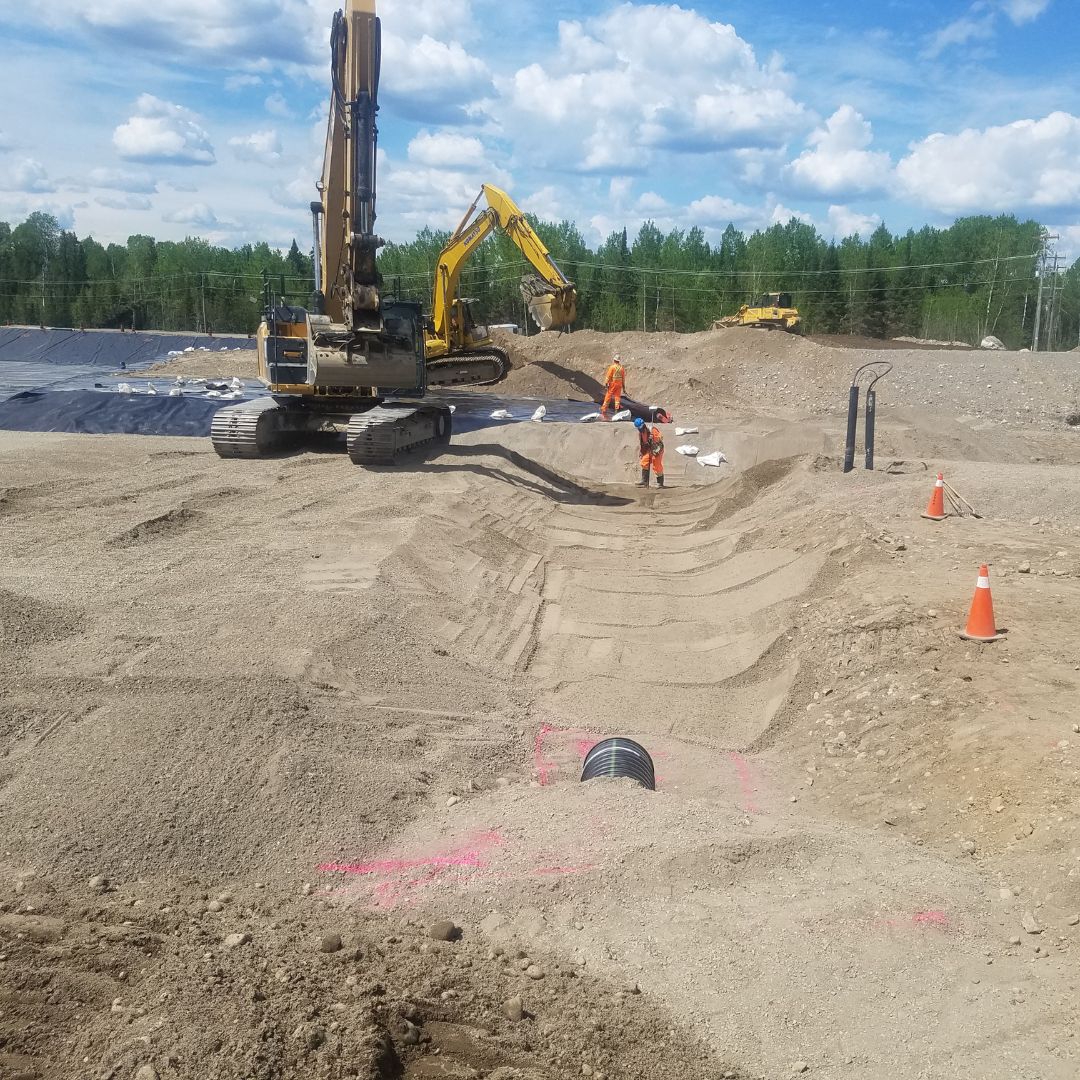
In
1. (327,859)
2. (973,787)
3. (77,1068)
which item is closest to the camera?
(77,1068)

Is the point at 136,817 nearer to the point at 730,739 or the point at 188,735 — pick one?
the point at 188,735

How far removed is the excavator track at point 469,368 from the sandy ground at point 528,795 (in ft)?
40.7

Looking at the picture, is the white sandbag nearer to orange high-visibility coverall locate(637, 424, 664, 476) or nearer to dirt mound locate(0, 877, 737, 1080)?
orange high-visibility coverall locate(637, 424, 664, 476)

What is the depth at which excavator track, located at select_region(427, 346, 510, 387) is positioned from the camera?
989 inches

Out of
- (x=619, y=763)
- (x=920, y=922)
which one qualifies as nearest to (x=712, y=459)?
(x=619, y=763)

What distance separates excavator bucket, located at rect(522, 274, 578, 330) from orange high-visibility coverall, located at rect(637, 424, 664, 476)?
6.55 m

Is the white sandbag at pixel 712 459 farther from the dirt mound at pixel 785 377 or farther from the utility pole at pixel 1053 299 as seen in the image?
the utility pole at pixel 1053 299

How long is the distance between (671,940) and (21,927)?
2.84m

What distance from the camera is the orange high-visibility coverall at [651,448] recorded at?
1741 centimetres

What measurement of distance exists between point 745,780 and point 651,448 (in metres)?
10.9

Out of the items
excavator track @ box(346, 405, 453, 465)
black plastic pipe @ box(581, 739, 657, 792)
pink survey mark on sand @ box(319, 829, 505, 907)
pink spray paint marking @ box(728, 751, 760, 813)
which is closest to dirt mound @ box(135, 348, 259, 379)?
excavator track @ box(346, 405, 453, 465)

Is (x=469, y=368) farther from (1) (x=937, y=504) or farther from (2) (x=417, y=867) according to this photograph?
(2) (x=417, y=867)

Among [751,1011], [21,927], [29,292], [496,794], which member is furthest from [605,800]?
[29,292]

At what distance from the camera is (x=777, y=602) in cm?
1028
